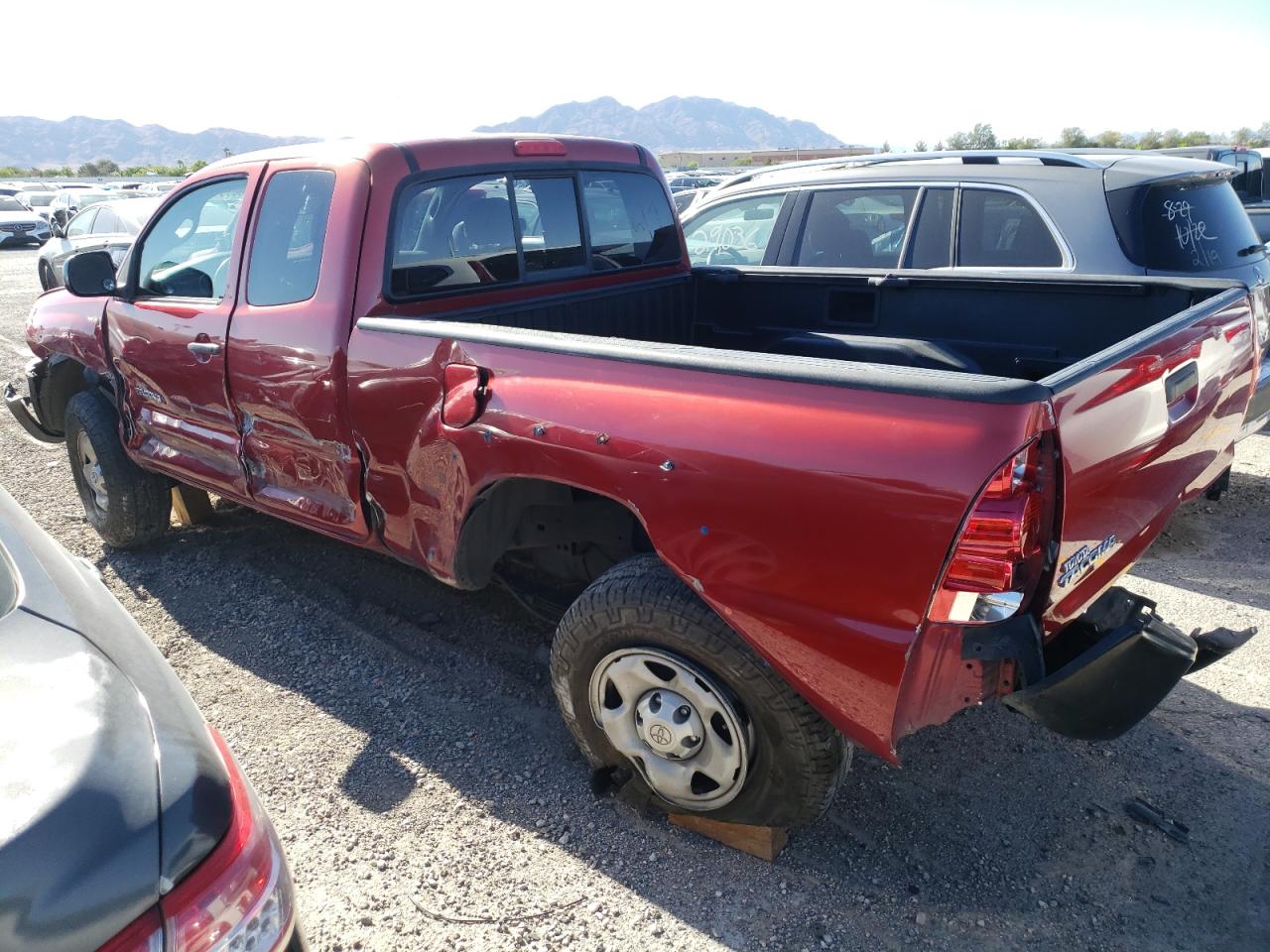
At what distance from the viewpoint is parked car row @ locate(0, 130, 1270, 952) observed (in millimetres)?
1724

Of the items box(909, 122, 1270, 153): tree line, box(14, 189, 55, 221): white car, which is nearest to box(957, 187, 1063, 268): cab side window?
box(14, 189, 55, 221): white car

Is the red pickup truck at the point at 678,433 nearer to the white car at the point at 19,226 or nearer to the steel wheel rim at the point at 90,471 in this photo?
the steel wheel rim at the point at 90,471

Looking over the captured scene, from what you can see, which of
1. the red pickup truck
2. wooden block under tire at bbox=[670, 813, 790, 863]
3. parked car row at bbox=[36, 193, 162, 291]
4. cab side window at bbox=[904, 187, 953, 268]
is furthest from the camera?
parked car row at bbox=[36, 193, 162, 291]

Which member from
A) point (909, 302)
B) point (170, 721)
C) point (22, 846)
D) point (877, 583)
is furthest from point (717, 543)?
point (909, 302)

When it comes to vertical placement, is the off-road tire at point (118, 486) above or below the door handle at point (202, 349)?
below

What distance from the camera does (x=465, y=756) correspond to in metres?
3.11

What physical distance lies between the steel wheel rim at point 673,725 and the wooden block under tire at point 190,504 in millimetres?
3387

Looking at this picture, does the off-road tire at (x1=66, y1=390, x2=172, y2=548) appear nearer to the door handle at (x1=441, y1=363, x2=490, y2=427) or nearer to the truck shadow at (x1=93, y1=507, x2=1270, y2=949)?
the truck shadow at (x1=93, y1=507, x2=1270, y2=949)

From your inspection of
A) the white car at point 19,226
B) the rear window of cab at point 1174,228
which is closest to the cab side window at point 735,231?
the rear window of cab at point 1174,228

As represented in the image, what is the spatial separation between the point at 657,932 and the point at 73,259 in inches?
150

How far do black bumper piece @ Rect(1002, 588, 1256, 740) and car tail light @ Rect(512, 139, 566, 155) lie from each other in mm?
2766

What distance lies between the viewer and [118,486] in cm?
464

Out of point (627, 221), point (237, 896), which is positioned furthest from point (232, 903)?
point (627, 221)

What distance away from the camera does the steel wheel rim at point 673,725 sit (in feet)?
8.16
